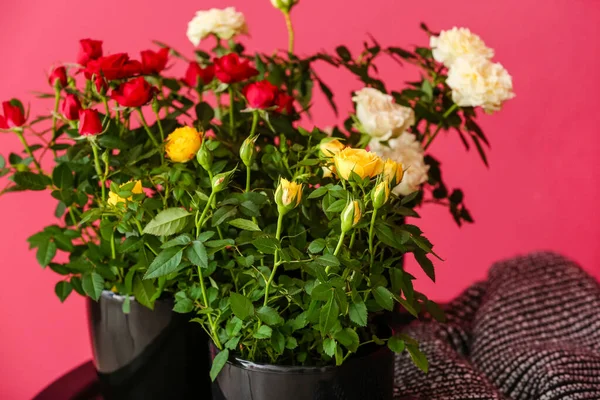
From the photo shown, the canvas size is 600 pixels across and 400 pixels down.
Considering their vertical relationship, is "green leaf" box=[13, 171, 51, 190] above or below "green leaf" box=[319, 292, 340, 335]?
above

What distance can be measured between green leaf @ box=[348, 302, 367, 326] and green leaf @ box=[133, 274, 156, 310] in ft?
0.62

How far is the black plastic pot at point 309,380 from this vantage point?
48cm

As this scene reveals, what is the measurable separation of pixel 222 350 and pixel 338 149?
16 cm

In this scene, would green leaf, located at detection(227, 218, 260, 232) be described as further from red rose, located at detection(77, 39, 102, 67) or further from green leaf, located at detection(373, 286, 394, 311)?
red rose, located at detection(77, 39, 102, 67)

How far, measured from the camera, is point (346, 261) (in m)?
0.45

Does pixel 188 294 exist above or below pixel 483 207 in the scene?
above

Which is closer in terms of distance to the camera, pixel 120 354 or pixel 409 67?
pixel 120 354

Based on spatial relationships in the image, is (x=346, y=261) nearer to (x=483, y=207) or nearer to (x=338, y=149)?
(x=338, y=149)

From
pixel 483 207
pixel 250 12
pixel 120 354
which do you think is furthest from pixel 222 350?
pixel 483 207

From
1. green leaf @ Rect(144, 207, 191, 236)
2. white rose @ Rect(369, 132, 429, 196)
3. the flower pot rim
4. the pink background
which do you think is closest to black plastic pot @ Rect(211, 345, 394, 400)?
the flower pot rim

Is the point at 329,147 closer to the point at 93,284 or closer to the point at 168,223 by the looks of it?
the point at 168,223

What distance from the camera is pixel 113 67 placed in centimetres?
56

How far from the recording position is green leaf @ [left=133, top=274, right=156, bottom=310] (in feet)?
1.89

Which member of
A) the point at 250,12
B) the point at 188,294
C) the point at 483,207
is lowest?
the point at 483,207
